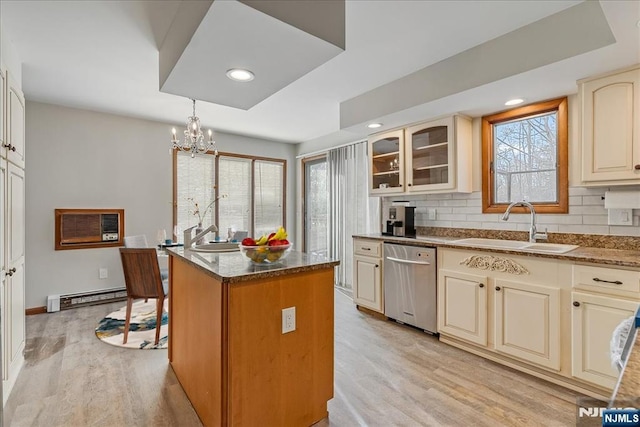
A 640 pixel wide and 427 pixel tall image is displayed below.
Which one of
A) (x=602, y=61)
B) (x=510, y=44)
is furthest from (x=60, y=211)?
(x=602, y=61)

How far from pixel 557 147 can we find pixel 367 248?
6.53 ft

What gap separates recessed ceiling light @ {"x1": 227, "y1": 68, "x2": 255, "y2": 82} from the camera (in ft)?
6.61

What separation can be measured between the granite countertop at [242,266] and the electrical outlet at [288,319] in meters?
0.20

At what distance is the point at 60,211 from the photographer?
3.83 meters

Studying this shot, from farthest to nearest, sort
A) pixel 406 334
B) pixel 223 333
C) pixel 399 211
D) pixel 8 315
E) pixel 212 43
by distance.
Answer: pixel 399 211
pixel 406 334
pixel 8 315
pixel 212 43
pixel 223 333

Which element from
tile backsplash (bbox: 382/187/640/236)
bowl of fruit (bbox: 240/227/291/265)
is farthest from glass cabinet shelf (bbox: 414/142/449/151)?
bowl of fruit (bbox: 240/227/291/265)

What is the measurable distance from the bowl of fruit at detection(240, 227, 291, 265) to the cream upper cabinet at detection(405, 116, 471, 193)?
205cm

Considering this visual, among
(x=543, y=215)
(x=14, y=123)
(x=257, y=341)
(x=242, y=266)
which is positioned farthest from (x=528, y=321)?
(x=14, y=123)

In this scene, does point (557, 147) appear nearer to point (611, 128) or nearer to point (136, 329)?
point (611, 128)

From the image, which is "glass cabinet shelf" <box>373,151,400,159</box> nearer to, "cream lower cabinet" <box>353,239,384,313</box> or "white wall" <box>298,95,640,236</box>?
"white wall" <box>298,95,640,236</box>

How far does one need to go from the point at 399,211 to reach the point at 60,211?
4.06 m

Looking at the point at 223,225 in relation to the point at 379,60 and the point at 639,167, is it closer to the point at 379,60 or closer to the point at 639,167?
the point at 379,60

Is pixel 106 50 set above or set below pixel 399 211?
above

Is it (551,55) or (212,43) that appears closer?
(212,43)
